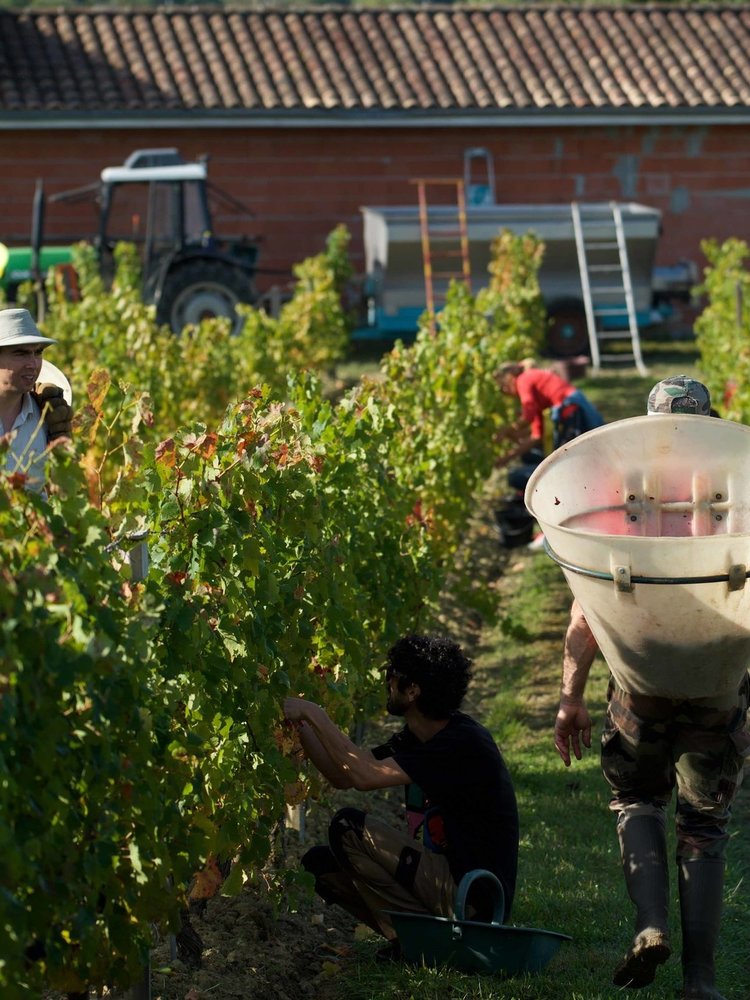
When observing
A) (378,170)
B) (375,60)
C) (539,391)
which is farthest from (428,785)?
(375,60)

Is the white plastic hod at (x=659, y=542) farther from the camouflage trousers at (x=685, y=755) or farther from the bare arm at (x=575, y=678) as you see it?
the bare arm at (x=575, y=678)

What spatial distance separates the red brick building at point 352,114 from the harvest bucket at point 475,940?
15773 millimetres

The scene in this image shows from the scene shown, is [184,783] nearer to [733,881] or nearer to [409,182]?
[733,881]

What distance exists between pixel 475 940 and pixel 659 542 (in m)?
1.12

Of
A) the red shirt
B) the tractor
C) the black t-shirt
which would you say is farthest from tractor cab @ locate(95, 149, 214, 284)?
the black t-shirt

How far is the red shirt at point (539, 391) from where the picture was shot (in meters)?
8.80

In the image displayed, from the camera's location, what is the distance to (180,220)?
16.6 m

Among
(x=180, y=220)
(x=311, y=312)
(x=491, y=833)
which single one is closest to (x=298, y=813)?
(x=491, y=833)

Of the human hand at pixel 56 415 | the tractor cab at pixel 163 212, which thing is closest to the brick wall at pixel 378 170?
the tractor cab at pixel 163 212

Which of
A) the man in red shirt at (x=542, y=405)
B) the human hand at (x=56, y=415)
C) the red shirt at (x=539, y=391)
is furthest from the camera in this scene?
the red shirt at (x=539, y=391)

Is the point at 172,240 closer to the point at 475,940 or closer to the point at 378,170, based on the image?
the point at 378,170

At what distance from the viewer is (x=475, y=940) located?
382 centimetres

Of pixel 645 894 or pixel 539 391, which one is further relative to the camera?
pixel 539 391

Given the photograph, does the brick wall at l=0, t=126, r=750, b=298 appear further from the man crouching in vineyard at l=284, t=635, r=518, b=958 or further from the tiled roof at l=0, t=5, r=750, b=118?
the man crouching in vineyard at l=284, t=635, r=518, b=958
